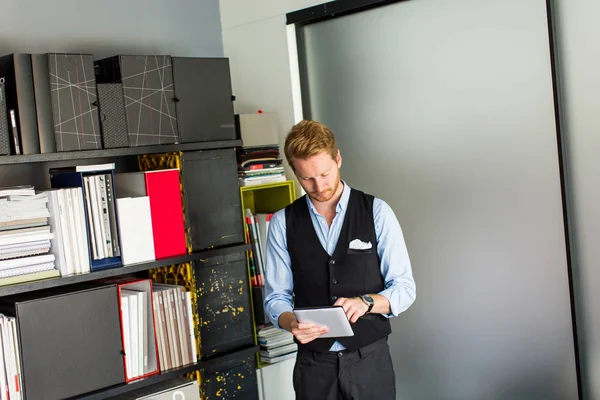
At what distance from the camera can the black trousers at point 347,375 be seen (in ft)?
7.81

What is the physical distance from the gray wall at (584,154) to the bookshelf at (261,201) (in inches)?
55.0

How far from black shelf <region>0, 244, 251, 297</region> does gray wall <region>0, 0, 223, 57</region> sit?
1.02 meters

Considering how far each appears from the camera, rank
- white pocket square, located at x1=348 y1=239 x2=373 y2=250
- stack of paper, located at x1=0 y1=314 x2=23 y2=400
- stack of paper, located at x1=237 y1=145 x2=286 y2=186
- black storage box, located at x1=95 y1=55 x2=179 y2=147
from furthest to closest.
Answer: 1. stack of paper, located at x1=237 y1=145 x2=286 y2=186
2. black storage box, located at x1=95 y1=55 x2=179 y2=147
3. stack of paper, located at x1=0 y1=314 x2=23 y2=400
4. white pocket square, located at x1=348 y1=239 x2=373 y2=250

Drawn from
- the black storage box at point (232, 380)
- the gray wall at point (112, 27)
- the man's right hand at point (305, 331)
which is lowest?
the black storage box at point (232, 380)

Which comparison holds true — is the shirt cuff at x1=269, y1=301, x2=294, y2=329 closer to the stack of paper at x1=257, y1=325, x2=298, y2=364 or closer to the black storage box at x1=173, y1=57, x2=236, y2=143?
the black storage box at x1=173, y1=57, x2=236, y2=143

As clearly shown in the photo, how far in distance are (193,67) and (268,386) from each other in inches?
60.2

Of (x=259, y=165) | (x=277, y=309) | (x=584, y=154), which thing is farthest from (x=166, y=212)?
(x=584, y=154)

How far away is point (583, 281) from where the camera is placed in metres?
2.94

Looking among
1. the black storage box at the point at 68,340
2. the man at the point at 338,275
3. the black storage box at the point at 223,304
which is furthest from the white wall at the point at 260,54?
the man at the point at 338,275

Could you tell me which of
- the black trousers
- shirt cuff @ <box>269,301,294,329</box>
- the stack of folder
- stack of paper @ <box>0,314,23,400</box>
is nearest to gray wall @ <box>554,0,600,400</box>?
the black trousers

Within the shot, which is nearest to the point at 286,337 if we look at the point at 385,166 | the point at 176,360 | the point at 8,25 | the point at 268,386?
the point at 268,386

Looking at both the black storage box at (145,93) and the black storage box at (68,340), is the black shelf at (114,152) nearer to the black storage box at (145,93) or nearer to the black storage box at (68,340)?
the black storage box at (145,93)

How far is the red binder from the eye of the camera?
319 centimetres

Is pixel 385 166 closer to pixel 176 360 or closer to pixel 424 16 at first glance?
pixel 424 16
